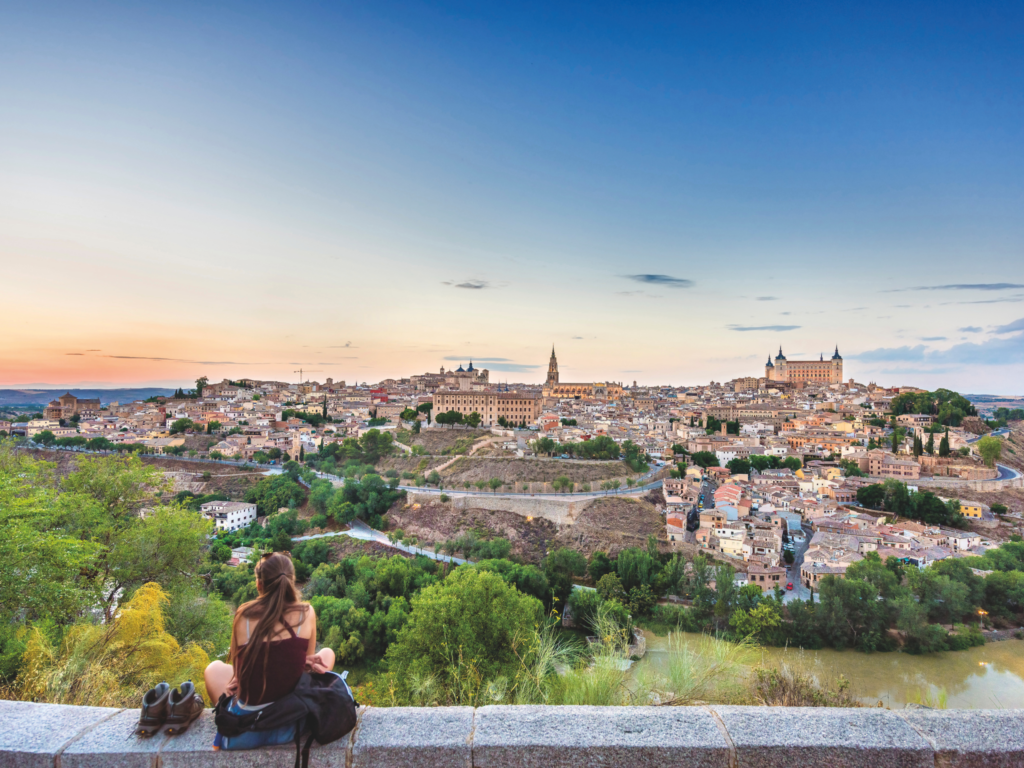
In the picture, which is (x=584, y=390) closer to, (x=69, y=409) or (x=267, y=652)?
(x=69, y=409)

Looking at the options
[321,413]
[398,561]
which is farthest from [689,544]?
[321,413]

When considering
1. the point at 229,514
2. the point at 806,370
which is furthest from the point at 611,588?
the point at 806,370

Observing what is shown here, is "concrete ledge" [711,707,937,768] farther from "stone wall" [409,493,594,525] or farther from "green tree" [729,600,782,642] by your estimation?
"stone wall" [409,493,594,525]

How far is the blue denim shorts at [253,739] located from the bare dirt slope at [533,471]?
29746mm

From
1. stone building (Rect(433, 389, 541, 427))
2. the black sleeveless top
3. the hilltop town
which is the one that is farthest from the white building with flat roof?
the black sleeveless top

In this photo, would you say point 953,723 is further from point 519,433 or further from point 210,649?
point 519,433

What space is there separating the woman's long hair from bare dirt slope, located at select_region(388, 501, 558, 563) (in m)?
22.9

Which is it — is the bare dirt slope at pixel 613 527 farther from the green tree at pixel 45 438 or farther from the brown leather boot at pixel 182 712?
the green tree at pixel 45 438

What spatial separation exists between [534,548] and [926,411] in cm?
4436

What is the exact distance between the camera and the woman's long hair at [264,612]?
1804 millimetres

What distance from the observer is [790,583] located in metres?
20.1

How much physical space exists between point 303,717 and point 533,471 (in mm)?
30677

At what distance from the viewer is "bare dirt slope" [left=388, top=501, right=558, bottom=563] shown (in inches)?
989

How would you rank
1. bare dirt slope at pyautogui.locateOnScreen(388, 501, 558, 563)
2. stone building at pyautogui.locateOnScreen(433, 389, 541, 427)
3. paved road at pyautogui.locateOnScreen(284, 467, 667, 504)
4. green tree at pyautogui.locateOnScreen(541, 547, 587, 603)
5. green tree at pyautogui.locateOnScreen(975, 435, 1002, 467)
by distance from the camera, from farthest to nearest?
stone building at pyautogui.locateOnScreen(433, 389, 541, 427) < green tree at pyautogui.locateOnScreen(975, 435, 1002, 467) < paved road at pyautogui.locateOnScreen(284, 467, 667, 504) < bare dirt slope at pyautogui.locateOnScreen(388, 501, 558, 563) < green tree at pyautogui.locateOnScreen(541, 547, 587, 603)
